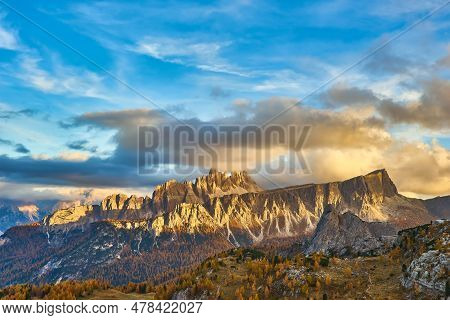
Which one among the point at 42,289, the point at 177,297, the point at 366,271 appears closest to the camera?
the point at 366,271

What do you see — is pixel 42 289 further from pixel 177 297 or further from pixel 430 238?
pixel 430 238

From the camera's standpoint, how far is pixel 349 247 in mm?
127250

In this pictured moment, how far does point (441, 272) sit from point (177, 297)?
47907 mm

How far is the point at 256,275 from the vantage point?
290 feet

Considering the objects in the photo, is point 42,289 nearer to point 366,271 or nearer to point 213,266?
point 213,266

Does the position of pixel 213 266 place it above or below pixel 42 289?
above

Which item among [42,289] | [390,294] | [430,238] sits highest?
[430,238]

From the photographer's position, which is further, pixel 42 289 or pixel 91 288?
pixel 42 289

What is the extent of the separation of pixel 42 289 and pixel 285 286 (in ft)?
220

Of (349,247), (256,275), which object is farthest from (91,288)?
(349,247)

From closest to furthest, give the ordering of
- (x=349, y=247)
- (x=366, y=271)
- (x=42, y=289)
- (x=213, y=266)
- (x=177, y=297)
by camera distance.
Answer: (x=366, y=271)
(x=177, y=297)
(x=213, y=266)
(x=42, y=289)
(x=349, y=247)
